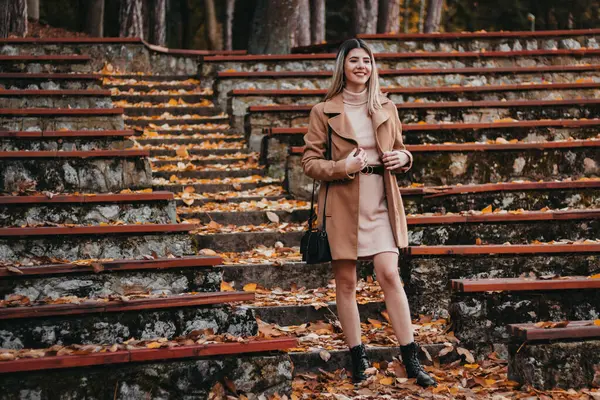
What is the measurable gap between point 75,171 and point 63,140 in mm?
746

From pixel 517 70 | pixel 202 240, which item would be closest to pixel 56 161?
pixel 202 240

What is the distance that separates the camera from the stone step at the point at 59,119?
837cm

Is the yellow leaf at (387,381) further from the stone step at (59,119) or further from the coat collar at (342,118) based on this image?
the stone step at (59,119)

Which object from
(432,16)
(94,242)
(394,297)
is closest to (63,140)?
(94,242)

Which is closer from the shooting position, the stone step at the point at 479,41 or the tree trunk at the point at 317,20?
the stone step at the point at 479,41

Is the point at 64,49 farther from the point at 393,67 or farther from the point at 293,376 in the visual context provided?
the point at 293,376

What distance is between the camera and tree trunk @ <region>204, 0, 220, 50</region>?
2205cm

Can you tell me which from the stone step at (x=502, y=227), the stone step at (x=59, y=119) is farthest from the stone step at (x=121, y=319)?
the stone step at (x=59, y=119)

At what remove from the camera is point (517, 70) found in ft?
33.8

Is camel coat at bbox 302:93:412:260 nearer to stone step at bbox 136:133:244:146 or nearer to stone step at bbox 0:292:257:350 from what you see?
stone step at bbox 0:292:257:350

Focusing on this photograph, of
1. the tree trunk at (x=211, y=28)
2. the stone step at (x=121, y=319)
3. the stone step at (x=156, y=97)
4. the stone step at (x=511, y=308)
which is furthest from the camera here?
the tree trunk at (x=211, y=28)

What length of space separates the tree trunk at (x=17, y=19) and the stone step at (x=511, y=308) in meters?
10.4

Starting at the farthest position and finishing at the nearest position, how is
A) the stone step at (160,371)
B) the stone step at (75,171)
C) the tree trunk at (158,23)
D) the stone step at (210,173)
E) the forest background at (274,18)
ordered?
the tree trunk at (158,23)
the forest background at (274,18)
the stone step at (210,173)
the stone step at (75,171)
the stone step at (160,371)

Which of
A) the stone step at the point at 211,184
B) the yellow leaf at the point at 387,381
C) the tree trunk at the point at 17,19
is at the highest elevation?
the tree trunk at the point at 17,19
